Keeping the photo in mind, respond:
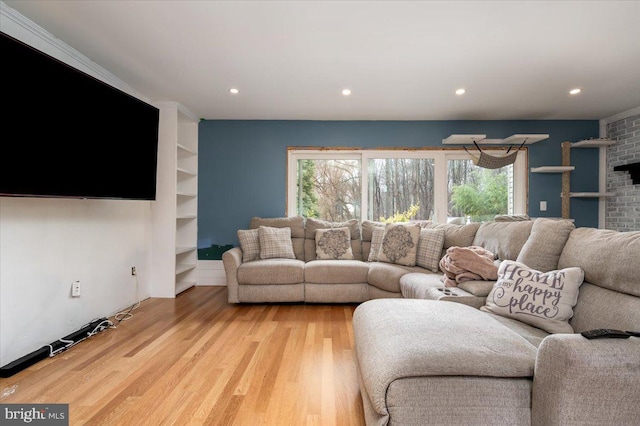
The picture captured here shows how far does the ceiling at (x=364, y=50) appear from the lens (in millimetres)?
2078

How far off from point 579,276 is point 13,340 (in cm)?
353

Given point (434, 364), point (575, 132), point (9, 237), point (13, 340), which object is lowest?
point (13, 340)

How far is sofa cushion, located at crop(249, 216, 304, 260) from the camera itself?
4160 mm

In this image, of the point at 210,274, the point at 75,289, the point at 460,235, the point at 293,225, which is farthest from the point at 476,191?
the point at 75,289

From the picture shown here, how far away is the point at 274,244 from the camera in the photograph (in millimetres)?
3889

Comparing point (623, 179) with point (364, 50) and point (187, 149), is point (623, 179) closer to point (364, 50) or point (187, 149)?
point (364, 50)

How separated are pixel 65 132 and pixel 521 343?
300 centimetres

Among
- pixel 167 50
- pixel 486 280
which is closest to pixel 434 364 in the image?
pixel 486 280

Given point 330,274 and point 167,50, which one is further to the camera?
point 330,274

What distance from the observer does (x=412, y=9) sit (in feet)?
6.73

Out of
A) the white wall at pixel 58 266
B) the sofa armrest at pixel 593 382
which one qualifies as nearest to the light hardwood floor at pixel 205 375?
the white wall at pixel 58 266

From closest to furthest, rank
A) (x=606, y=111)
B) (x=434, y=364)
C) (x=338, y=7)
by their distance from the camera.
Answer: (x=434, y=364), (x=338, y=7), (x=606, y=111)

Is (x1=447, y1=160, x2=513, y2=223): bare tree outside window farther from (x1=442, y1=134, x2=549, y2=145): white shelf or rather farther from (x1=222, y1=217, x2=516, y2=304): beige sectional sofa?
(x1=222, y1=217, x2=516, y2=304): beige sectional sofa

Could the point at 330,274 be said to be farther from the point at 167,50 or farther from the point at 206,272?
the point at 167,50
